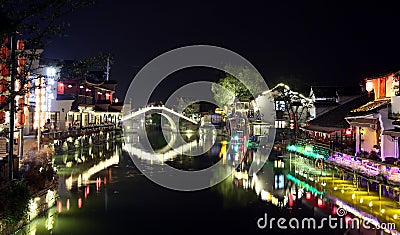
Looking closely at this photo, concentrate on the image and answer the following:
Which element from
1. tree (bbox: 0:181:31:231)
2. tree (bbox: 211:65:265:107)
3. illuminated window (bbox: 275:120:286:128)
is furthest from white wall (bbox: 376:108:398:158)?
tree (bbox: 211:65:265:107)

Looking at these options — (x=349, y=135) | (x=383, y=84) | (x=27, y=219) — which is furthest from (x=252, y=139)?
(x=27, y=219)

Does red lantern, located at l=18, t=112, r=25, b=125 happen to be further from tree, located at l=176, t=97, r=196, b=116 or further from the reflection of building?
tree, located at l=176, t=97, r=196, b=116

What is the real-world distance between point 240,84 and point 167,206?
4888 centimetres

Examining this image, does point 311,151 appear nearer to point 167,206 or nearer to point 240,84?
point 167,206

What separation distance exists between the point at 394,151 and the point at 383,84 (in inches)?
176

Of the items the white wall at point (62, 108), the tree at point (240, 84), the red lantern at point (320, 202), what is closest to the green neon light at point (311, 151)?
the red lantern at point (320, 202)

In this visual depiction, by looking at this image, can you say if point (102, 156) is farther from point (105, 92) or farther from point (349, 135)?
point (105, 92)

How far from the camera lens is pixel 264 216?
14477mm

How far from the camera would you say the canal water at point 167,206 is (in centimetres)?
1298
